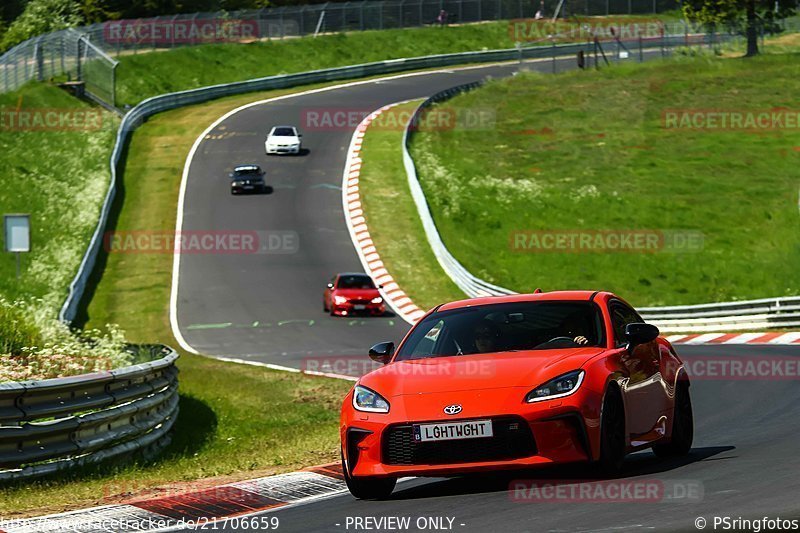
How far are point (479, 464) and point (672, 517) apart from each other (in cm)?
173

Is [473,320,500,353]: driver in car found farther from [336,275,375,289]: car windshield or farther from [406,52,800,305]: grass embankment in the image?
[406,52,800,305]: grass embankment

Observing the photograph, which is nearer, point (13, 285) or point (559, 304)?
point (559, 304)

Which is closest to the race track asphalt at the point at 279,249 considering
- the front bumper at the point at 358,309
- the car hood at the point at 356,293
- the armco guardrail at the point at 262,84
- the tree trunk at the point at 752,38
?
the front bumper at the point at 358,309

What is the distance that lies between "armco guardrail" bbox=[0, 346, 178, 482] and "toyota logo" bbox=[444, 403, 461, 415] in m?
4.56

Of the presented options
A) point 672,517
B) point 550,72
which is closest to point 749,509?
point 672,517

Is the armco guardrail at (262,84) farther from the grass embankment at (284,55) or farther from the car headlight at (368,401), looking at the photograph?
the car headlight at (368,401)

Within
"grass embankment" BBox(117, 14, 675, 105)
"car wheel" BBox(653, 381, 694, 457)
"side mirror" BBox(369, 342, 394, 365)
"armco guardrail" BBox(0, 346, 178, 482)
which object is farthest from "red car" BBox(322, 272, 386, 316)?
"grass embankment" BBox(117, 14, 675, 105)

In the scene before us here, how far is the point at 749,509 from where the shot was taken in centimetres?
764

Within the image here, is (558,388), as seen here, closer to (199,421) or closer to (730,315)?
(199,421)

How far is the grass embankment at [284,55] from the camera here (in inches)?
2844

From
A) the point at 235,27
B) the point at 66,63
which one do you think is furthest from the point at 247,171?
the point at 235,27

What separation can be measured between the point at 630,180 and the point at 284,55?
118 ft

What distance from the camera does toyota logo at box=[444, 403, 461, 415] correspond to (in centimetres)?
904

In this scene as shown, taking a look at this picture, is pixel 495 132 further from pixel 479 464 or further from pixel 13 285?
pixel 479 464
